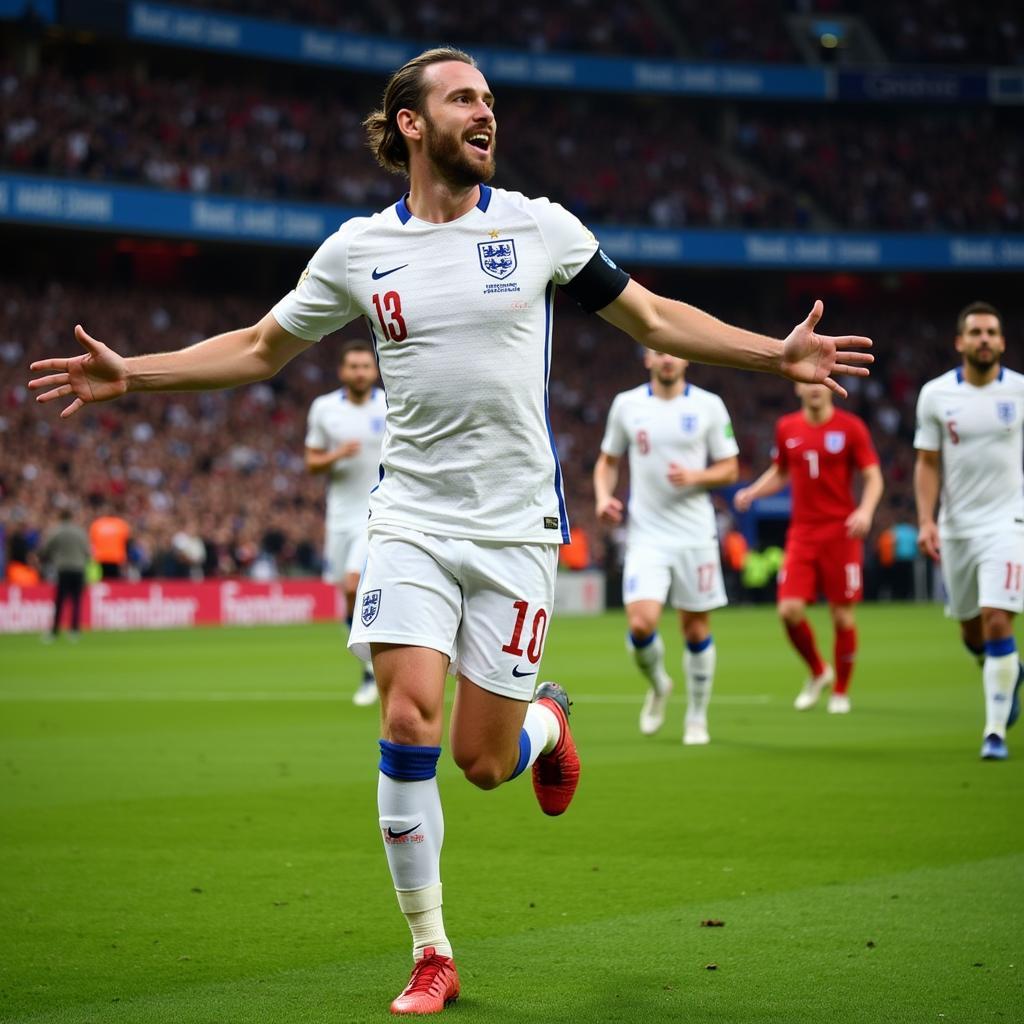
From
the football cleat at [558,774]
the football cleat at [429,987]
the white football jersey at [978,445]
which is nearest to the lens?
the football cleat at [429,987]

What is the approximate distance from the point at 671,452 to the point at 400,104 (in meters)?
6.76

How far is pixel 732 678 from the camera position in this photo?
59.0ft

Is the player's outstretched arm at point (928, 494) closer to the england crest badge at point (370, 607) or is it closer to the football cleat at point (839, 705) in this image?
the football cleat at point (839, 705)

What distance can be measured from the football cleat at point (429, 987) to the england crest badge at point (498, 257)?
1.99 m

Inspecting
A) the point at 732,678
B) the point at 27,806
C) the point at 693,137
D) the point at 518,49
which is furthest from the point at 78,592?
the point at 693,137

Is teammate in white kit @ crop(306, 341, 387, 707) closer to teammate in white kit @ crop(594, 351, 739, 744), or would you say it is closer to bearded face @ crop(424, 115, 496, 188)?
teammate in white kit @ crop(594, 351, 739, 744)

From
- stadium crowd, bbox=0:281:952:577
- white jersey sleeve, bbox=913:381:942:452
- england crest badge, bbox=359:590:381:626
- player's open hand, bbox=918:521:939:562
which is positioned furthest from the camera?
stadium crowd, bbox=0:281:952:577

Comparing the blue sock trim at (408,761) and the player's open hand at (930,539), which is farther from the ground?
the player's open hand at (930,539)

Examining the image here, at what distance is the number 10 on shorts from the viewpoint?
205 inches

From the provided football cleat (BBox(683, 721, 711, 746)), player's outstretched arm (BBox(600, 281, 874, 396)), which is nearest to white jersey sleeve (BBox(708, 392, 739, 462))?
football cleat (BBox(683, 721, 711, 746))

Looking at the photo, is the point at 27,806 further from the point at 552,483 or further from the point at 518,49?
the point at 518,49

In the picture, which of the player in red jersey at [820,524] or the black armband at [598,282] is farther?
the player in red jersey at [820,524]

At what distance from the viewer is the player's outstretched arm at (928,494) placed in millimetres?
10328

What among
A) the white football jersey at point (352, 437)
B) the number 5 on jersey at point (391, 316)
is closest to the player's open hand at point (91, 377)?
the number 5 on jersey at point (391, 316)
